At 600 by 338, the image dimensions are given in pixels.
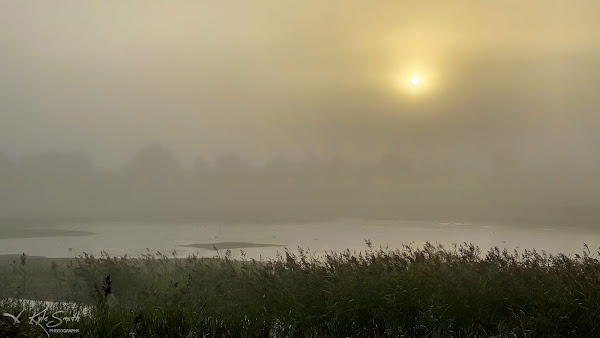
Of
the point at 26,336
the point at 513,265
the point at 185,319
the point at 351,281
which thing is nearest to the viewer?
the point at 26,336

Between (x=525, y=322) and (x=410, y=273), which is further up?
(x=410, y=273)

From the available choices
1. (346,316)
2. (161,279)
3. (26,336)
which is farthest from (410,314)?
(161,279)

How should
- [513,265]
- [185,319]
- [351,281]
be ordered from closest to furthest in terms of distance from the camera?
1. [185,319]
2. [351,281]
3. [513,265]

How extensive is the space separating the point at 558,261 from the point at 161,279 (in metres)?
15.6

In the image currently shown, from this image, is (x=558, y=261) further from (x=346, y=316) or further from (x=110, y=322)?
(x=110, y=322)

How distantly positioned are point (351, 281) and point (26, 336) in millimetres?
6764

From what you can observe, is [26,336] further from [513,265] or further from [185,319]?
[513,265]

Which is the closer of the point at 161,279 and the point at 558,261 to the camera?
the point at 558,261

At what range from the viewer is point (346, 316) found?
1030 cm

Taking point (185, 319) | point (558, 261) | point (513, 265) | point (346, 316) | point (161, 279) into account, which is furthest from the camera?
point (161, 279)

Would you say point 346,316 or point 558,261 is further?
point 558,261

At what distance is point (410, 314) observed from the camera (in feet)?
34.1

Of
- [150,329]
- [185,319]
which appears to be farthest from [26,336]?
[185,319]

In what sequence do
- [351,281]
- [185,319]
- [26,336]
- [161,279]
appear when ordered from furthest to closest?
[161,279], [351,281], [185,319], [26,336]
